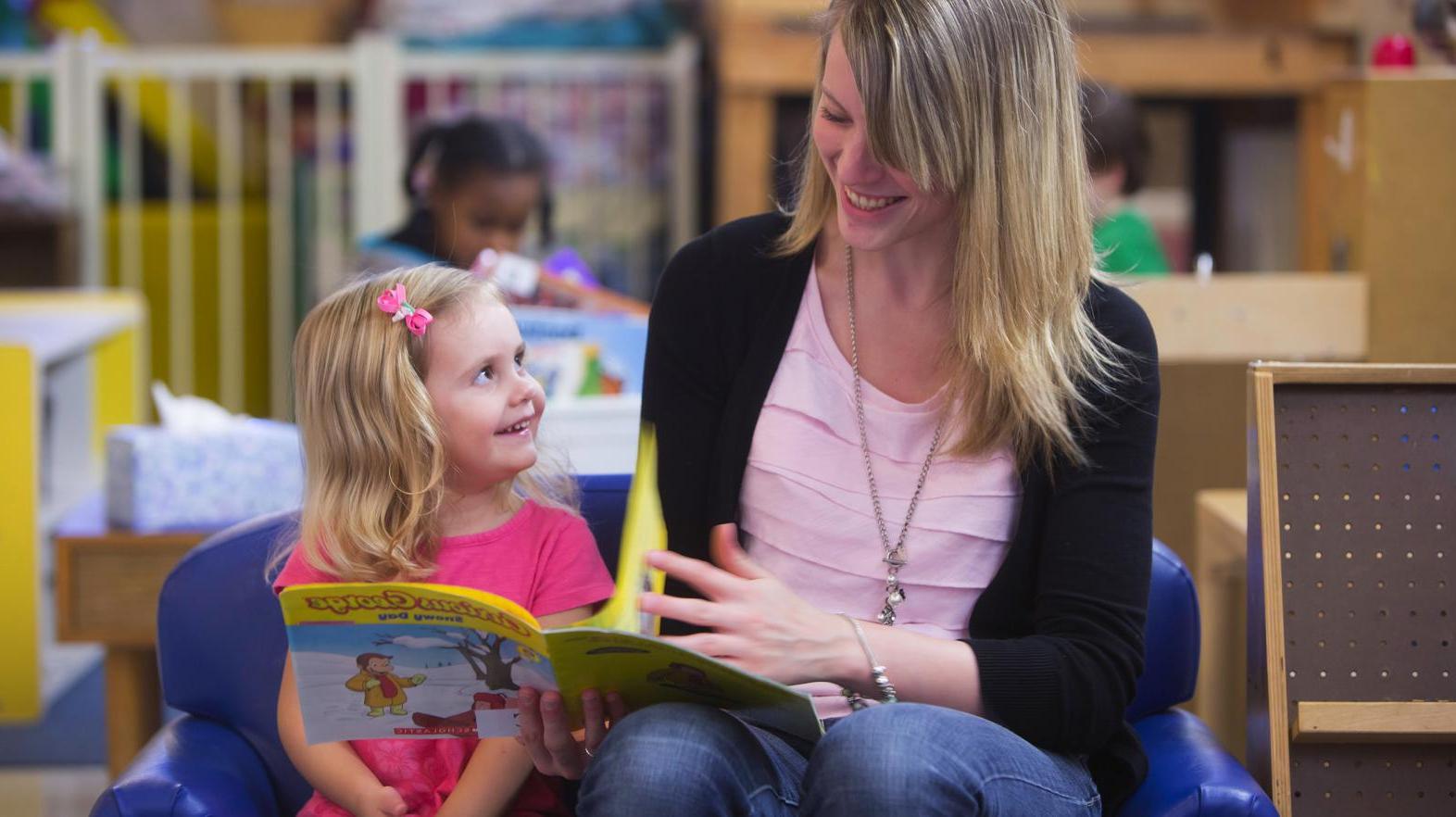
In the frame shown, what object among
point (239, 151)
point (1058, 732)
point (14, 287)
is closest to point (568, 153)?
point (239, 151)

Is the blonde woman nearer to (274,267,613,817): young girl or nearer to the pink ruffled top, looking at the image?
the pink ruffled top

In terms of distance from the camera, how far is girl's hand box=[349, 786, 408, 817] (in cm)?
150


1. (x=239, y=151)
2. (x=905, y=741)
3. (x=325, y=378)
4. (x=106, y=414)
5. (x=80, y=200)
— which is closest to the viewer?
(x=905, y=741)

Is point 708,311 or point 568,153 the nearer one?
point 708,311

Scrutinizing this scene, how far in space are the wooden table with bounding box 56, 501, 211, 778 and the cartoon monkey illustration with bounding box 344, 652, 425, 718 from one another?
99 centimetres

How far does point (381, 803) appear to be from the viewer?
151 cm

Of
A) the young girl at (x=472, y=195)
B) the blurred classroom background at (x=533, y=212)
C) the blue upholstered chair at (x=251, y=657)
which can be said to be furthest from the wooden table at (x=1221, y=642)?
the young girl at (x=472, y=195)

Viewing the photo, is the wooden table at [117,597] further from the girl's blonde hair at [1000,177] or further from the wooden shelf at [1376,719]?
the wooden shelf at [1376,719]

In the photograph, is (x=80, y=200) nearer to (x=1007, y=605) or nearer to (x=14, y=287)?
(x=14, y=287)

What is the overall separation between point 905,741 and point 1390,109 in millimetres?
1474

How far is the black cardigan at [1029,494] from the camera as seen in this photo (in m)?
1.42

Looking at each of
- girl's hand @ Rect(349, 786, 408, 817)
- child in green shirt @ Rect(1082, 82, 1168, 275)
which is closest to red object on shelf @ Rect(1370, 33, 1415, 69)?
child in green shirt @ Rect(1082, 82, 1168, 275)

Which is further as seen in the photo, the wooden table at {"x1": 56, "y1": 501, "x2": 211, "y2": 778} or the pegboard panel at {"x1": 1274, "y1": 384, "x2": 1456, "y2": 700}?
the wooden table at {"x1": 56, "y1": 501, "x2": 211, "y2": 778}

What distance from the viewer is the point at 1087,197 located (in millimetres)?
1575
